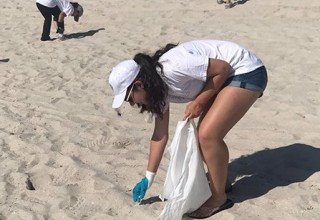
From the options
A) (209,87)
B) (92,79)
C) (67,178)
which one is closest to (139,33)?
(92,79)

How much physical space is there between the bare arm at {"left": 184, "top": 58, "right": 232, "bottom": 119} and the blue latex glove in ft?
1.81

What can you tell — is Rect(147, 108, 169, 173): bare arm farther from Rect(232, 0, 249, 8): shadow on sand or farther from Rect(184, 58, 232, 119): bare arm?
Rect(232, 0, 249, 8): shadow on sand

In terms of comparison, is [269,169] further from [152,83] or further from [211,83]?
[152,83]

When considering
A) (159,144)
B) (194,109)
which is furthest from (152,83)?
(159,144)

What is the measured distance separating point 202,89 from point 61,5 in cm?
707

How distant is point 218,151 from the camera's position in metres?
3.39

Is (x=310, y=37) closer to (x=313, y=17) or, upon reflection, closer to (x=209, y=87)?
(x=313, y=17)

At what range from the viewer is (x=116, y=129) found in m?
5.13

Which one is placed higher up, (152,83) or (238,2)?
(152,83)

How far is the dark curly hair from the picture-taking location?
10.4ft

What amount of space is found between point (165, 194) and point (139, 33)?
6501 mm

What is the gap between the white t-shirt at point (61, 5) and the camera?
967cm

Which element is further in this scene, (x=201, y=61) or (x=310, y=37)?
(x=310, y=37)

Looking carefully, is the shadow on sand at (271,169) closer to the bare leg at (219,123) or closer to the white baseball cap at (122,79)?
the bare leg at (219,123)
